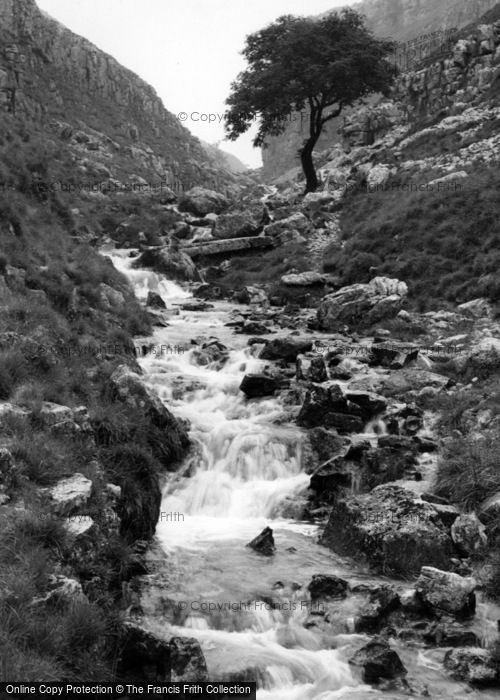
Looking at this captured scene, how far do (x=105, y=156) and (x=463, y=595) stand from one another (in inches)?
2462

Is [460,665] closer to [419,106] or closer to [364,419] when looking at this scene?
[364,419]

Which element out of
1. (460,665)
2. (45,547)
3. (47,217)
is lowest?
(460,665)

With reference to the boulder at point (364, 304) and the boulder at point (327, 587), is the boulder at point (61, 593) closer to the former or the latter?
the boulder at point (327, 587)

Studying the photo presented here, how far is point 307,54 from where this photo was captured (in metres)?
39.6

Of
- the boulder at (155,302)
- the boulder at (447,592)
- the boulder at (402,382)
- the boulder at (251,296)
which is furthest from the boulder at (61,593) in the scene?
the boulder at (251,296)

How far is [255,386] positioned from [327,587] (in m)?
7.15

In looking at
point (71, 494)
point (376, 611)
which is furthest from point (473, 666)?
point (71, 494)

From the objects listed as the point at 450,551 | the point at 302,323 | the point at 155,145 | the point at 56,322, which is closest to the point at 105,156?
the point at 155,145

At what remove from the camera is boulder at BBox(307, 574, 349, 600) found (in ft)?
24.9

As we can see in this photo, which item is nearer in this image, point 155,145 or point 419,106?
point 419,106

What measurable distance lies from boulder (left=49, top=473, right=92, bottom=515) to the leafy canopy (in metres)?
36.4

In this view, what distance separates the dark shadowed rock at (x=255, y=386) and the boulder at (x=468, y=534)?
671 centimetres

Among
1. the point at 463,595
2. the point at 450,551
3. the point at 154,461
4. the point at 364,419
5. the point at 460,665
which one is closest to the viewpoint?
the point at 460,665

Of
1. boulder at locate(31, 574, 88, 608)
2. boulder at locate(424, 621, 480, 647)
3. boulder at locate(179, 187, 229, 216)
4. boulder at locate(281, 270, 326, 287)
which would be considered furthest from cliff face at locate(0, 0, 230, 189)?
boulder at locate(424, 621, 480, 647)
